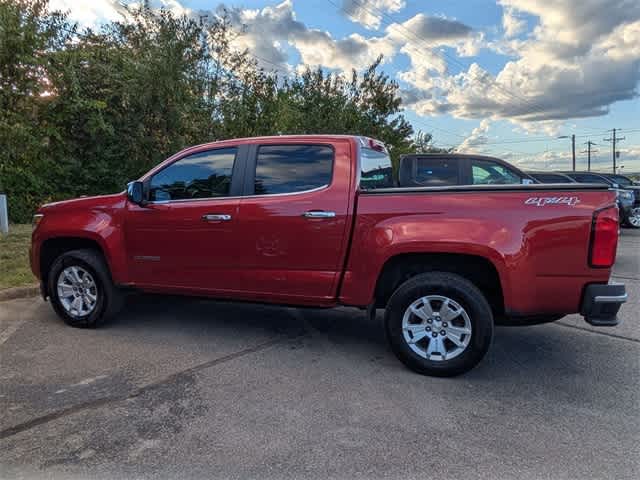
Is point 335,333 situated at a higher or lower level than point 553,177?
lower

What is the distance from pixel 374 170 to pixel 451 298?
1447mm

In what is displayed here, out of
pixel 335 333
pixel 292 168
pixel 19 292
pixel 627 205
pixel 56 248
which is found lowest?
pixel 335 333

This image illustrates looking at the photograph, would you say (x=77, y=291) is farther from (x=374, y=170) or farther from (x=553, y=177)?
(x=553, y=177)

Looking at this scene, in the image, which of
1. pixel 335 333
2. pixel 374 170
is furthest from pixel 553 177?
pixel 335 333

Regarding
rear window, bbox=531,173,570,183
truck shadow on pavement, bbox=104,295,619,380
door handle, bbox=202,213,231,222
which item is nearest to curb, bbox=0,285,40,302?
truck shadow on pavement, bbox=104,295,619,380

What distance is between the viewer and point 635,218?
556 inches

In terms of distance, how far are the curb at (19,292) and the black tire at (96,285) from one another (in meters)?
1.54

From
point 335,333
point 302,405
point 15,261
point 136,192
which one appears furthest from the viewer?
point 15,261

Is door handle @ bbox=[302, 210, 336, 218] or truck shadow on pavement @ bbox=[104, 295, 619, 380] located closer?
door handle @ bbox=[302, 210, 336, 218]

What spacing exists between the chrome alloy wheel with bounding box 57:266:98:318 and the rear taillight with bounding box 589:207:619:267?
4.50 metres

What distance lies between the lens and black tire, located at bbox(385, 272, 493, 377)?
3.54 metres

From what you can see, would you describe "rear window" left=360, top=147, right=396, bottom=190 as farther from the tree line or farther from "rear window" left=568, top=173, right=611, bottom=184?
"rear window" left=568, top=173, right=611, bottom=184

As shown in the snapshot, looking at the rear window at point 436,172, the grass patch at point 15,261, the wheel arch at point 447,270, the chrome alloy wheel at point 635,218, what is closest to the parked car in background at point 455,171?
the rear window at point 436,172

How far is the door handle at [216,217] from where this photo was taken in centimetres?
427
